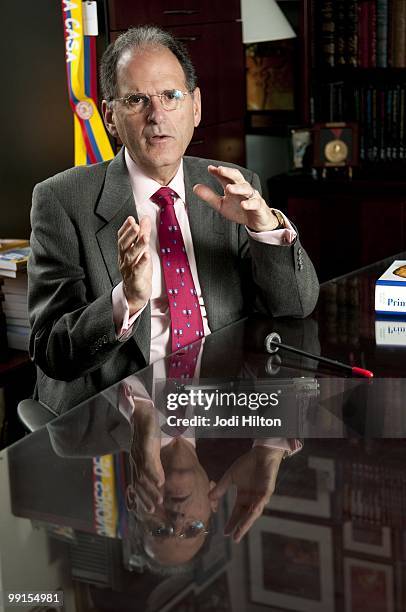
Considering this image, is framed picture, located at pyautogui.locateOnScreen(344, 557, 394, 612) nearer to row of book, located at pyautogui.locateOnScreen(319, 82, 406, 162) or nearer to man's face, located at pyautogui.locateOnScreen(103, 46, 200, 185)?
man's face, located at pyautogui.locateOnScreen(103, 46, 200, 185)

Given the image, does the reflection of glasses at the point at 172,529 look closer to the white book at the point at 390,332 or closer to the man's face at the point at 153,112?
the white book at the point at 390,332

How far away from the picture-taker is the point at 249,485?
1.28 m

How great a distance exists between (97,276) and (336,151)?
2629mm

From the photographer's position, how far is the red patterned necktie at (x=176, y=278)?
2191 millimetres

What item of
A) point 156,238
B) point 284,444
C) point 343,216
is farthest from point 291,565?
point 343,216

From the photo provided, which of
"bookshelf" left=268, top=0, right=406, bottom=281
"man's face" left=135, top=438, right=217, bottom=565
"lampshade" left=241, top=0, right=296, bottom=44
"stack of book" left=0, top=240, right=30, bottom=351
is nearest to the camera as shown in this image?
"man's face" left=135, top=438, right=217, bottom=565

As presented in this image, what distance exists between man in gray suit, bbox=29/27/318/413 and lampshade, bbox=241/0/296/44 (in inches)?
85.2

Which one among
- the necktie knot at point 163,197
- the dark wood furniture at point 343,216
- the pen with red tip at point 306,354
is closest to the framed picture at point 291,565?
the pen with red tip at point 306,354

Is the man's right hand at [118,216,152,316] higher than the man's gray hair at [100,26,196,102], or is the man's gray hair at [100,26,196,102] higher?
the man's gray hair at [100,26,196,102]

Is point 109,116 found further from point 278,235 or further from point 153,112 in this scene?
point 278,235

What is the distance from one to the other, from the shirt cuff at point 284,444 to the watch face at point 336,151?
10.8 feet

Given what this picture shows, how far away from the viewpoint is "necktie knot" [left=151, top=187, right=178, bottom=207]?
88.7 inches

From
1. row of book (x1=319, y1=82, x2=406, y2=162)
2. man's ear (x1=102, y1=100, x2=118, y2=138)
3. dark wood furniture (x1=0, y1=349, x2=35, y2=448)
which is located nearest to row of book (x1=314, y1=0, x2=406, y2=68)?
row of book (x1=319, y1=82, x2=406, y2=162)

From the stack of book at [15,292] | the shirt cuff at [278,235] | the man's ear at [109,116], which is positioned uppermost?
the man's ear at [109,116]
